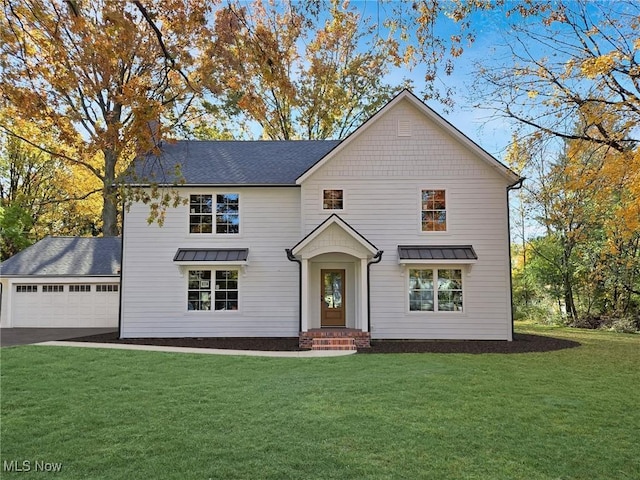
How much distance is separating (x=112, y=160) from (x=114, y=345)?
1398 centimetres

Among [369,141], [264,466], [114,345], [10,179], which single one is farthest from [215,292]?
[10,179]

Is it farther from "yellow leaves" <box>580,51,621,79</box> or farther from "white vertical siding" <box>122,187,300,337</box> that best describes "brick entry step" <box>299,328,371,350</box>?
"yellow leaves" <box>580,51,621,79</box>

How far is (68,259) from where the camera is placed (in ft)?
66.2

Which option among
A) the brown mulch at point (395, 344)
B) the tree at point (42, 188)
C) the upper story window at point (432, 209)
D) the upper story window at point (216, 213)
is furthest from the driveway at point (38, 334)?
the tree at point (42, 188)

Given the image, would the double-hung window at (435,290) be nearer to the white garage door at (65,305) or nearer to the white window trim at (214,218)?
the white window trim at (214,218)

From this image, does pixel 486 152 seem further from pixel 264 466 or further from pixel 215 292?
pixel 264 466

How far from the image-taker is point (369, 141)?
1505cm

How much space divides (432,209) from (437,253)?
1.64 m

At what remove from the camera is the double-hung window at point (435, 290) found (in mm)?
14516

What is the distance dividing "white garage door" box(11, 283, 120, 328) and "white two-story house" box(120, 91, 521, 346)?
16.4 ft

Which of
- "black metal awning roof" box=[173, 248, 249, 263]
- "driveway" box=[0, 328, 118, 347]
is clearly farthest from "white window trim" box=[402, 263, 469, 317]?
"driveway" box=[0, 328, 118, 347]

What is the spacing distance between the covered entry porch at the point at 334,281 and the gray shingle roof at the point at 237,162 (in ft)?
9.09

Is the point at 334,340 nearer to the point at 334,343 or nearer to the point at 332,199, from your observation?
the point at 334,343

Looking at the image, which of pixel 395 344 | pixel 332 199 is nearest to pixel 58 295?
pixel 332 199
